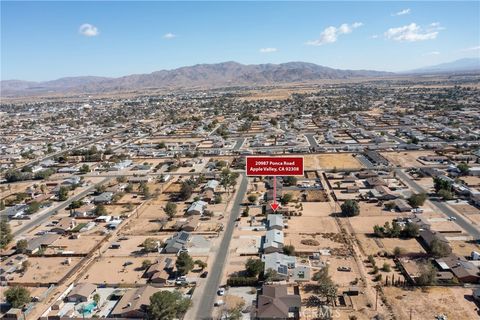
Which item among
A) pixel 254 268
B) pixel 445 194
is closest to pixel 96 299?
pixel 254 268

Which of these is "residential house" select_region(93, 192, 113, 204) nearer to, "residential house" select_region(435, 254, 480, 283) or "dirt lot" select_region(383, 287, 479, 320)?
"dirt lot" select_region(383, 287, 479, 320)

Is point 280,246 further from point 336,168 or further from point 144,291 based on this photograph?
point 336,168

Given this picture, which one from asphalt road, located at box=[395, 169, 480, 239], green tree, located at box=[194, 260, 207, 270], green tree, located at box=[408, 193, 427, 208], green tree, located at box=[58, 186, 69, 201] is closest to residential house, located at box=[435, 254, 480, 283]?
asphalt road, located at box=[395, 169, 480, 239]

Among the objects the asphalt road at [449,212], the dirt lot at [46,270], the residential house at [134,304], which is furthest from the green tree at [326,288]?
the dirt lot at [46,270]

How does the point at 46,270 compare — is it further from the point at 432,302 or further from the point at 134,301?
the point at 432,302

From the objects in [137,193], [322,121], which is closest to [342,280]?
[137,193]
